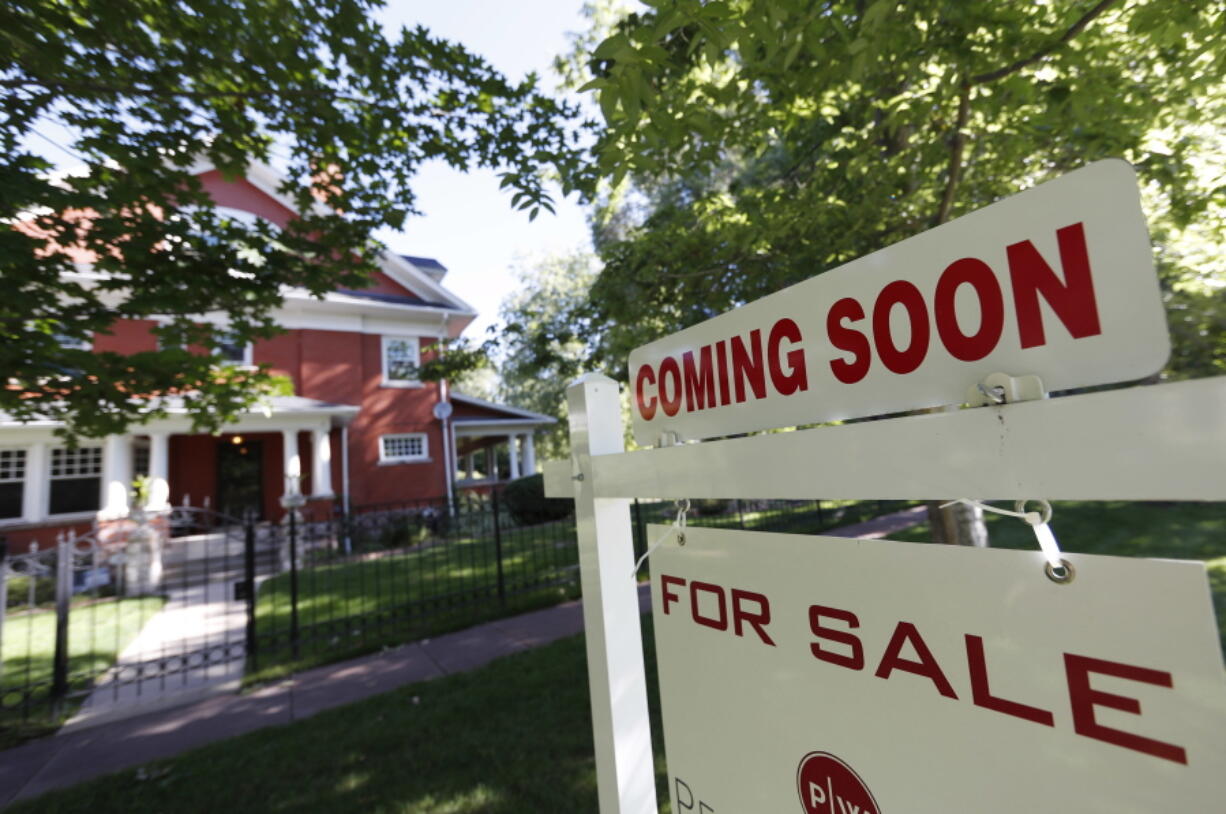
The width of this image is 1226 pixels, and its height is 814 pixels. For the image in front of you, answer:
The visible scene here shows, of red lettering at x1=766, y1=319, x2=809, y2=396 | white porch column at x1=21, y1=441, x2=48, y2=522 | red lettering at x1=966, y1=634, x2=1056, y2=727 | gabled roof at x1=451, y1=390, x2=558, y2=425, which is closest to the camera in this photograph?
red lettering at x1=966, y1=634, x2=1056, y2=727

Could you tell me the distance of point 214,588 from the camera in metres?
10.5

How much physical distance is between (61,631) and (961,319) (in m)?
7.58

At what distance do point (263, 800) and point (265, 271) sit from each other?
3.37 meters

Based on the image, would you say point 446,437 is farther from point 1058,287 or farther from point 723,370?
point 1058,287

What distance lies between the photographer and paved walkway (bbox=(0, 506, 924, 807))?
4094 millimetres

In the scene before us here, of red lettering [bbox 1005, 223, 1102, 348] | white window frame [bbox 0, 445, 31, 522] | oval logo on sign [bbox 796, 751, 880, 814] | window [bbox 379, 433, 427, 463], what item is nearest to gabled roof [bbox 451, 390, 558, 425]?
window [bbox 379, 433, 427, 463]

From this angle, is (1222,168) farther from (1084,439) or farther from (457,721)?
(457,721)

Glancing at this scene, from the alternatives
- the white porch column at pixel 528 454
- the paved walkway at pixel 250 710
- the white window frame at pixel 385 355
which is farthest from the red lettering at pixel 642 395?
the white porch column at pixel 528 454

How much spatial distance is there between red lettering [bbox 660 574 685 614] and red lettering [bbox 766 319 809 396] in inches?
21.9

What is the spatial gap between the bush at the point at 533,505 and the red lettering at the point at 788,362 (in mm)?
13833

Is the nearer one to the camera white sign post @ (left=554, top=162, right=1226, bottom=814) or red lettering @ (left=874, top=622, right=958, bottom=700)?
white sign post @ (left=554, top=162, right=1226, bottom=814)

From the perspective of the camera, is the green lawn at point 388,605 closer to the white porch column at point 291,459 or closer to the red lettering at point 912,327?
the white porch column at point 291,459

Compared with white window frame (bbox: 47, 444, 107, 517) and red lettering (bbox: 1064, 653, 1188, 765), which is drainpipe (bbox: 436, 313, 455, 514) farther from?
red lettering (bbox: 1064, 653, 1188, 765)

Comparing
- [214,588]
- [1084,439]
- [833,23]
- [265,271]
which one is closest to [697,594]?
[1084,439]
